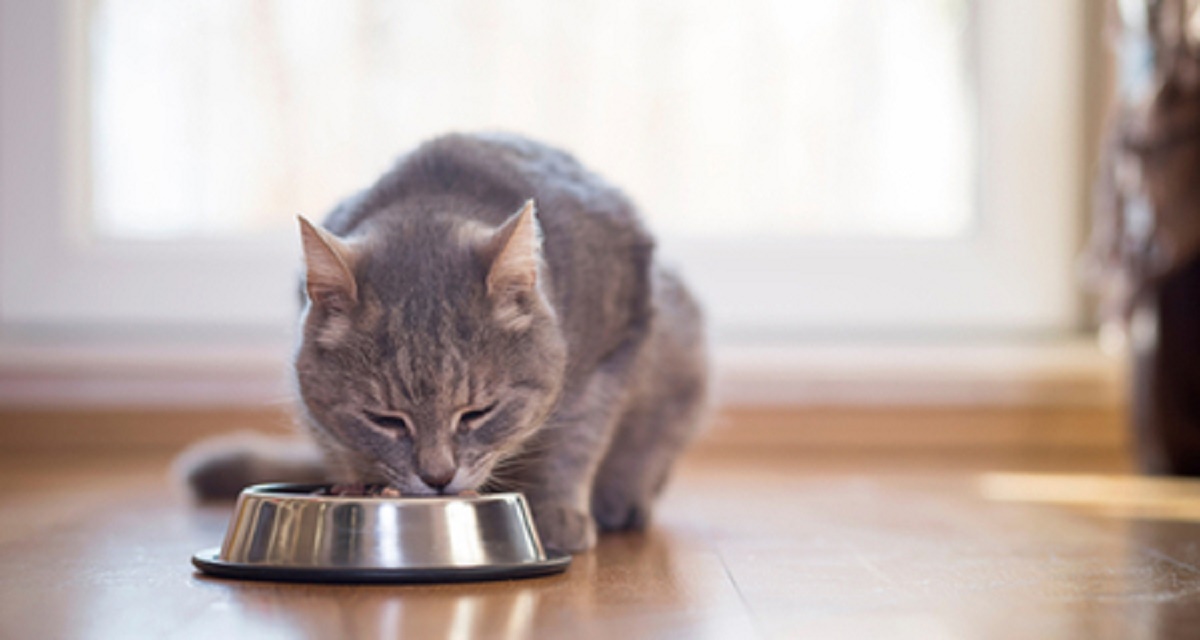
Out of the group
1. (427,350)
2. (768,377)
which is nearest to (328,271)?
(427,350)

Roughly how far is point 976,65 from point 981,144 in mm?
186

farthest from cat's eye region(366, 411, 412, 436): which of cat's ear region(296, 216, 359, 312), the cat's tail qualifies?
the cat's tail

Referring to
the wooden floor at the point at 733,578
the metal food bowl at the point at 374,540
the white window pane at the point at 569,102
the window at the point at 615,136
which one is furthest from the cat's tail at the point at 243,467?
the white window pane at the point at 569,102

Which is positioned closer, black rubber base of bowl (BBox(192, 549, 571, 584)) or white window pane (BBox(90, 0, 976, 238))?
black rubber base of bowl (BBox(192, 549, 571, 584))

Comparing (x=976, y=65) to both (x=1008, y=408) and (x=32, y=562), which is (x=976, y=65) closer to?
(x=1008, y=408)

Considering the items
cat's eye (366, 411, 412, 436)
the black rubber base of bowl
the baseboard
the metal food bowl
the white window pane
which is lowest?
the baseboard

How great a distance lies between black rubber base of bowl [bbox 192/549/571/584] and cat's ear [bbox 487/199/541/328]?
0.99 ft

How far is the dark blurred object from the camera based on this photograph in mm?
2383

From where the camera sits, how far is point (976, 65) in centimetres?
320

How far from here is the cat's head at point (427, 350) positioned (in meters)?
1.39

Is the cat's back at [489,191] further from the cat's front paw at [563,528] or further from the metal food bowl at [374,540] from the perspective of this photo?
the metal food bowl at [374,540]

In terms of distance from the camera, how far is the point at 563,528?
159cm

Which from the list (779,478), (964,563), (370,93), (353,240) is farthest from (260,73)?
(964,563)

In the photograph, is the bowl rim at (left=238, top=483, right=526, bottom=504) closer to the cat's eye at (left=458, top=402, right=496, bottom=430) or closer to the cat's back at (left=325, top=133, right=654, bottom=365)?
the cat's eye at (left=458, top=402, right=496, bottom=430)
